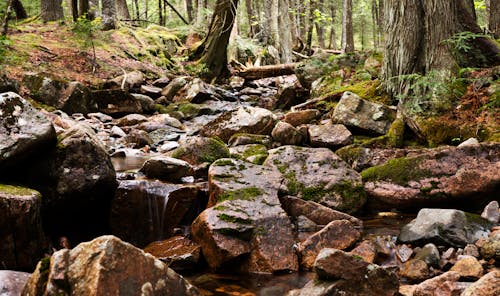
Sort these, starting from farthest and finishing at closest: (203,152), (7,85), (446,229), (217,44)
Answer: (217,44) < (7,85) < (203,152) < (446,229)

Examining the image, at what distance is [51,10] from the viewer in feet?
54.4

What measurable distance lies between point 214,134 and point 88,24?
23.0ft

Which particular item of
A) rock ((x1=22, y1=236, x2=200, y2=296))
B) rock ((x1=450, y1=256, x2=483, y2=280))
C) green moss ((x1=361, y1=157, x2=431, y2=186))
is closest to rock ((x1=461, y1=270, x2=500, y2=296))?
rock ((x1=450, y1=256, x2=483, y2=280))

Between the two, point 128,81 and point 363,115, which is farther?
point 128,81

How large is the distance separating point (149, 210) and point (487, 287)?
3.92m

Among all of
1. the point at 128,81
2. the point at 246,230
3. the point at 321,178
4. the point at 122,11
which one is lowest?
the point at 246,230

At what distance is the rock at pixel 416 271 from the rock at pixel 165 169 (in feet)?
11.1

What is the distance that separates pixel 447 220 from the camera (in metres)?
4.33

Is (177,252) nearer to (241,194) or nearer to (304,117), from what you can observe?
(241,194)

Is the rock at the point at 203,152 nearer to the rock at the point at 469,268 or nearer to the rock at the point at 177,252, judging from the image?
the rock at the point at 177,252

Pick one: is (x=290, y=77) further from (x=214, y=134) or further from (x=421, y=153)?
(x=421, y=153)

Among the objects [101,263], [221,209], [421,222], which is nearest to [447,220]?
[421,222]

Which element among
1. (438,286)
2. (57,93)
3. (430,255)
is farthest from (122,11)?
(438,286)

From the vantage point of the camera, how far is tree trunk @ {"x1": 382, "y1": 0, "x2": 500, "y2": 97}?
737 cm
